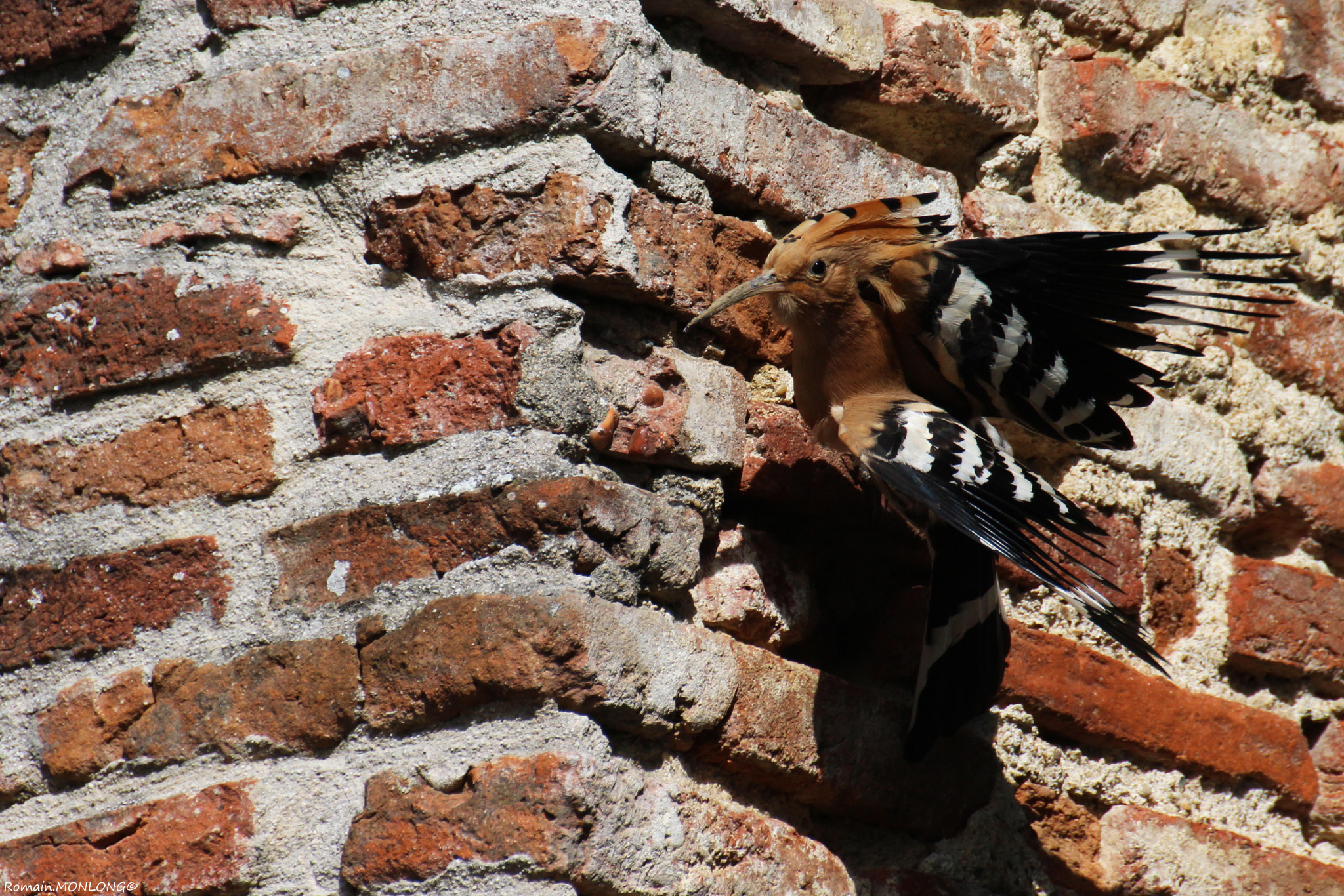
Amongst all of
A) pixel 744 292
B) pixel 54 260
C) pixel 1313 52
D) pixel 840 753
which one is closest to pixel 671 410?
pixel 744 292

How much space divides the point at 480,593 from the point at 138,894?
46cm

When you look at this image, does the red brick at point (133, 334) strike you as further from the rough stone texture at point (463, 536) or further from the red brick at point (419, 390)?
the rough stone texture at point (463, 536)

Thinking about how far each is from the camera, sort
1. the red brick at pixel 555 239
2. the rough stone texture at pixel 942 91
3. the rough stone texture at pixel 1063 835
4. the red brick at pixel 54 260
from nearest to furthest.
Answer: the red brick at pixel 555 239, the red brick at pixel 54 260, the rough stone texture at pixel 1063 835, the rough stone texture at pixel 942 91

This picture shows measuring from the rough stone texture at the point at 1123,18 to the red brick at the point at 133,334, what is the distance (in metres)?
1.29

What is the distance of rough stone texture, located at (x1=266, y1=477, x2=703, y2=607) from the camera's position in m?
1.25

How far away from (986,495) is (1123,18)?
100 cm

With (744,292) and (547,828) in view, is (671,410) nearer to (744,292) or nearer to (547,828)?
(744,292)

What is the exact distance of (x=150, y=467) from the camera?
1.39 meters

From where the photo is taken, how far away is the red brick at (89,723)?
4.27 feet

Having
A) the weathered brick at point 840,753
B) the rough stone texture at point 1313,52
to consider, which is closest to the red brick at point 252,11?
the weathered brick at point 840,753

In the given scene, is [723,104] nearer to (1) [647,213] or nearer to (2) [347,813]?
(1) [647,213]

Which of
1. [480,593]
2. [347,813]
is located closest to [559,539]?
[480,593]

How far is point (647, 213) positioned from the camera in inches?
55.1

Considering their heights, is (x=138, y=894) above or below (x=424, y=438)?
below
